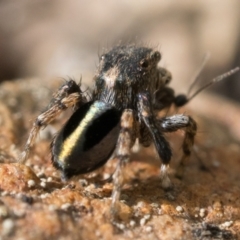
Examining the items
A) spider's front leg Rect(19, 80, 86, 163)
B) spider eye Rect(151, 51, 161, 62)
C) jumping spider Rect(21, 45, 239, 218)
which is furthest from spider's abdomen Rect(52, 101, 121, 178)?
spider eye Rect(151, 51, 161, 62)

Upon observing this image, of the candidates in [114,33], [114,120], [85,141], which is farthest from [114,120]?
[114,33]

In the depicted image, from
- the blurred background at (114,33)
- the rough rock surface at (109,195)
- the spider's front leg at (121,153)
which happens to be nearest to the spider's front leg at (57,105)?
the rough rock surface at (109,195)

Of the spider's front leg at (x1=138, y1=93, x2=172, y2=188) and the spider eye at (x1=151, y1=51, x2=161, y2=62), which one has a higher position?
the spider eye at (x1=151, y1=51, x2=161, y2=62)

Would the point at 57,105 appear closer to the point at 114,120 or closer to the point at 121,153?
the point at 114,120

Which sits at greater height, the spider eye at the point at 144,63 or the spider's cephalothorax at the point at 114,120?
the spider eye at the point at 144,63

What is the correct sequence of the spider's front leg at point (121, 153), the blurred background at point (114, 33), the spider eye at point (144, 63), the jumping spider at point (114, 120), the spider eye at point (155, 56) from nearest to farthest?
the spider's front leg at point (121, 153) < the jumping spider at point (114, 120) < the spider eye at point (144, 63) < the spider eye at point (155, 56) < the blurred background at point (114, 33)

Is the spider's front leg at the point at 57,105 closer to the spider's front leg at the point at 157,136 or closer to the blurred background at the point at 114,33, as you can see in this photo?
the spider's front leg at the point at 157,136

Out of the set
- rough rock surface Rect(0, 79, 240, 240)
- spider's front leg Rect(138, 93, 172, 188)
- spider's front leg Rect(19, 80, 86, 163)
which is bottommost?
rough rock surface Rect(0, 79, 240, 240)

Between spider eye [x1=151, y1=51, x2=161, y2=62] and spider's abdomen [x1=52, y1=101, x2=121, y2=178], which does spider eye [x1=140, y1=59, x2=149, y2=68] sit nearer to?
spider eye [x1=151, y1=51, x2=161, y2=62]
